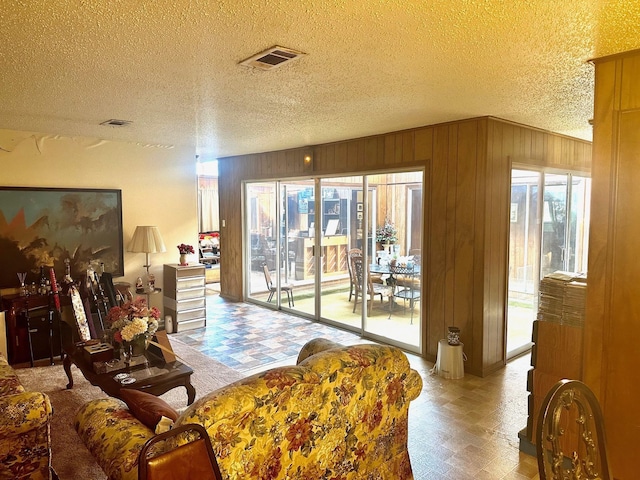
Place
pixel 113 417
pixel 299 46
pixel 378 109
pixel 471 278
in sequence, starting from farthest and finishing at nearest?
1. pixel 471 278
2. pixel 378 109
3. pixel 299 46
4. pixel 113 417

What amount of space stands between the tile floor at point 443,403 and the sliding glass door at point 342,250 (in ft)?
1.28

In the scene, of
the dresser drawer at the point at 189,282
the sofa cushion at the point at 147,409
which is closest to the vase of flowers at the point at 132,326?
the sofa cushion at the point at 147,409

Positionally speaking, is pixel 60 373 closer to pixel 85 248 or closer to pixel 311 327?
pixel 85 248

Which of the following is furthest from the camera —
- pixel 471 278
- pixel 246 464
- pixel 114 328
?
pixel 471 278

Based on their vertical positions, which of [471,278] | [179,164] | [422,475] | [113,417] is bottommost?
[422,475]

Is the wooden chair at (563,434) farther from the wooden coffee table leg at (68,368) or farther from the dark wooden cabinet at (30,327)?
the dark wooden cabinet at (30,327)

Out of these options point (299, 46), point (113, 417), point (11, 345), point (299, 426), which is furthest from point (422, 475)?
point (11, 345)

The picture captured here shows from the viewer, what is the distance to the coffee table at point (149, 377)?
3.04m

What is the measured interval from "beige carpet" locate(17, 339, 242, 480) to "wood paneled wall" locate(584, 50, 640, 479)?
3.02m

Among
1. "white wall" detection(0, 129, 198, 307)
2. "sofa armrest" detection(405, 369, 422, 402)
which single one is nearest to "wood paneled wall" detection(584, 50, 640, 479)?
"sofa armrest" detection(405, 369, 422, 402)

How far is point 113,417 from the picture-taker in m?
2.14

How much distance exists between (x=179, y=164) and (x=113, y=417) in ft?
15.2

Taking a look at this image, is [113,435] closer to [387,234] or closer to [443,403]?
[443,403]

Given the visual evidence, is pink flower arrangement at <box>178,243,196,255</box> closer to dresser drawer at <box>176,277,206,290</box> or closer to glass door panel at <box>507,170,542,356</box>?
dresser drawer at <box>176,277,206,290</box>
